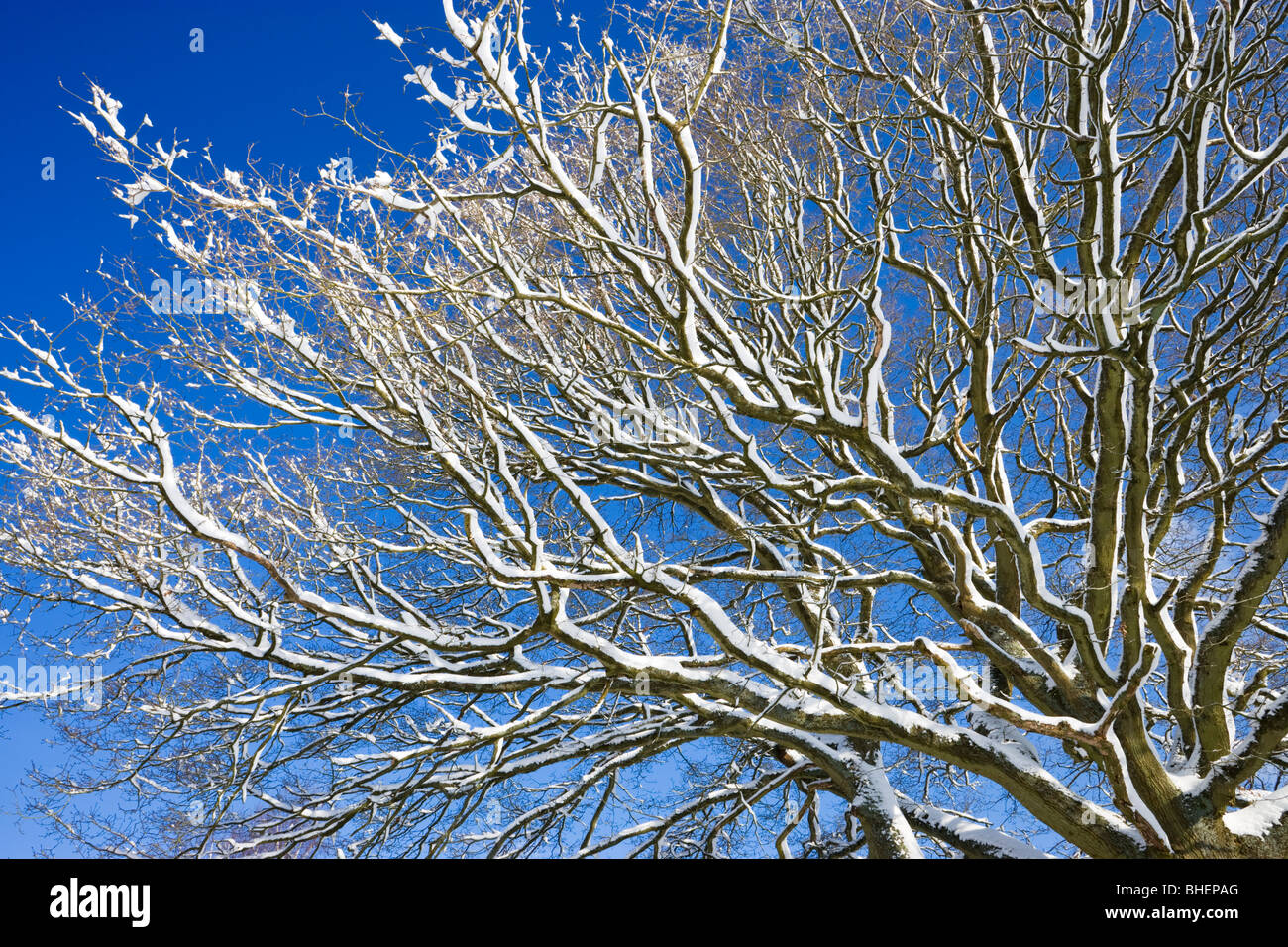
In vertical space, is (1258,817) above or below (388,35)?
below

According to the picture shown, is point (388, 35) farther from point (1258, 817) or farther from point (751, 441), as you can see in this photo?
point (1258, 817)

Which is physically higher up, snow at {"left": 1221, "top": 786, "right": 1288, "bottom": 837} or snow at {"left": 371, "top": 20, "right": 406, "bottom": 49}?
snow at {"left": 371, "top": 20, "right": 406, "bottom": 49}

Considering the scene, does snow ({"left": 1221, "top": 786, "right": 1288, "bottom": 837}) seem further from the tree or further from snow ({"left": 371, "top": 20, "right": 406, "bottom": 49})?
snow ({"left": 371, "top": 20, "right": 406, "bottom": 49})

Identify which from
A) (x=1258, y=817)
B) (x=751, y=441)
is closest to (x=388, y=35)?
(x=751, y=441)

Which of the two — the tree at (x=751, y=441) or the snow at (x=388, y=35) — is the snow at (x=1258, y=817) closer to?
the tree at (x=751, y=441)

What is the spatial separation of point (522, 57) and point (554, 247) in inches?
112

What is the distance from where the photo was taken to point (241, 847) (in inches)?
248

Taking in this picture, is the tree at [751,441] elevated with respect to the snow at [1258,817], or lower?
elevated

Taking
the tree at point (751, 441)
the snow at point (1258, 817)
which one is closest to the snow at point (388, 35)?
the tree at point (751, 441)

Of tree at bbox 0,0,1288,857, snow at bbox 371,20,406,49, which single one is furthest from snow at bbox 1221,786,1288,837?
snow at bbox 371,20,406,49

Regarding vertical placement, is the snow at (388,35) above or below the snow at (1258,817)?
above

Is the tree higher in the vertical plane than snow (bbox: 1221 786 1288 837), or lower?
higher
